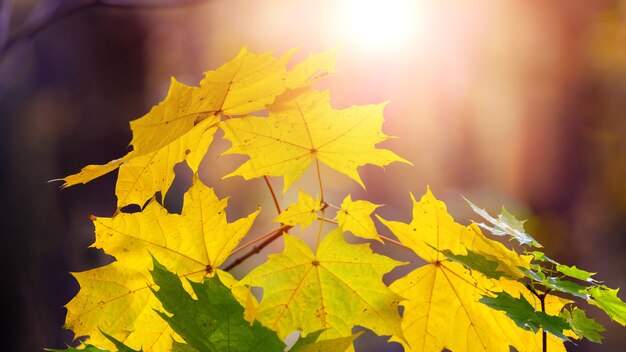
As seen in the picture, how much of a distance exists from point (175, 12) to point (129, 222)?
4689 millimetres

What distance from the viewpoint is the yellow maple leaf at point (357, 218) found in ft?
1.90

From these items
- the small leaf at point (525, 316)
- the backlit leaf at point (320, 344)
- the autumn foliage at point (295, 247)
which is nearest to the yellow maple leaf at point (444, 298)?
the autumn foliage at point (295, 247)

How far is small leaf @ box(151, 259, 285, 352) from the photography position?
362 millimetres

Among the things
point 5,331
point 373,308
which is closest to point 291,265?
point 373,308

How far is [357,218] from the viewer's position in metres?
0.58

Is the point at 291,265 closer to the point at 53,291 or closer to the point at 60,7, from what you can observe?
Result: the point at 60,7

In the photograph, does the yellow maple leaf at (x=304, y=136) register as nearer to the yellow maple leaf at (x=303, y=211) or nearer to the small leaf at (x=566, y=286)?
the yellow maple leaf at (x=303, y=211)

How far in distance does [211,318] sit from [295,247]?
23cm

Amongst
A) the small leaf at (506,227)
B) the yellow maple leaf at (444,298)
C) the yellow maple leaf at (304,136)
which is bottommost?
the yellow maple leaf at (444,298)

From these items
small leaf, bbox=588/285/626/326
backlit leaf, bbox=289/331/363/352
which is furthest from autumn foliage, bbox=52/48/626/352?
backlit leaf, bbox=289/331/363/352

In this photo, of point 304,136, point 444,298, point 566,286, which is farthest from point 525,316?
point 304,136

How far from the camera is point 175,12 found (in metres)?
4.95

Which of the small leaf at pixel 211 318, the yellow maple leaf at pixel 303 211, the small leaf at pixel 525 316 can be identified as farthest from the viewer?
the yellow maple leaf at pixel 303 211

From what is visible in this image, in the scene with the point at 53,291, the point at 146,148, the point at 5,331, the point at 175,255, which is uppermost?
the point at 146,148
